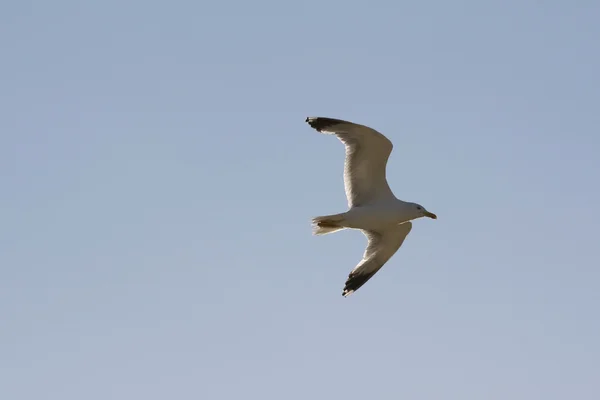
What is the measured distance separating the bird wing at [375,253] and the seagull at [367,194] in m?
0.02

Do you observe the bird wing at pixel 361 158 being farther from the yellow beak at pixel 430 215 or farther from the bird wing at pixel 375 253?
the bird wing at pixel 375 253

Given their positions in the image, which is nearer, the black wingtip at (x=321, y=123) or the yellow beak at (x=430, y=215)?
the black wingtip at (x=321, y=123)

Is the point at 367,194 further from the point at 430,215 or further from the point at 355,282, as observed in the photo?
the point at 355,282

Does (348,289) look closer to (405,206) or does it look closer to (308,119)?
(405,206)

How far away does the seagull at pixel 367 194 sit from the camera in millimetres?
20078

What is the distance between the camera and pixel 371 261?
21875 millimetres

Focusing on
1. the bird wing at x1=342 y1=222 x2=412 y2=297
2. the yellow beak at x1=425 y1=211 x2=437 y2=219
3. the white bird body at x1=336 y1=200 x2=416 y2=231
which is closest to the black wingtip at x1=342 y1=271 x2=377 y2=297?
the bird wing at x1=342 y1=222 x2=412 y2=297

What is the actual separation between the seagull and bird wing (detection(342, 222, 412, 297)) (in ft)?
0.06

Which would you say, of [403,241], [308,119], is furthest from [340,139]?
[403,241]

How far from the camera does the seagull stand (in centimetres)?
2008

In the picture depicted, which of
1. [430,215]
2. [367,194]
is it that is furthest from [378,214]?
[430,215]

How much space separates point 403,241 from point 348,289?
4.50 feet

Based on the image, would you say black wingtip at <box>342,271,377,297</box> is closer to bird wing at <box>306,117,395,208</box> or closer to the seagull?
the seagull

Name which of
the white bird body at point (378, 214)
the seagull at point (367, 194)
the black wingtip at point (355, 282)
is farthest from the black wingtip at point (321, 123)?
the black wingtip at point (355, 282)
